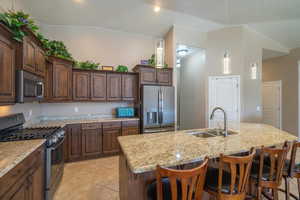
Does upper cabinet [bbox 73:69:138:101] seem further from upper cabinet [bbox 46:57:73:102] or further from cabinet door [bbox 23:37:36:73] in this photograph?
cabinet door [bbox 23:37:36:73]

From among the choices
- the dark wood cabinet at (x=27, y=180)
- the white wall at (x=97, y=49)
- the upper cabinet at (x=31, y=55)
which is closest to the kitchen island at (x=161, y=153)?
the dark wood cabinet at (x=27, y=180)

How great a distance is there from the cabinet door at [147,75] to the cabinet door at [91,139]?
5.48 ft

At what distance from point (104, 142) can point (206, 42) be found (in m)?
4.31

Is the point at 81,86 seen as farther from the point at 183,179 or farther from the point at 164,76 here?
the point at 183,179

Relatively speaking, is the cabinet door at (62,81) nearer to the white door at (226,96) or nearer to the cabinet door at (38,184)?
the cabinet door at (38,184)

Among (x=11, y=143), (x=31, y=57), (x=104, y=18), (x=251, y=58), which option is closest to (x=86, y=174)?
(x=11, y=143)

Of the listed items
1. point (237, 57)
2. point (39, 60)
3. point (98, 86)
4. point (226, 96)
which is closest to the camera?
point (39, 60)

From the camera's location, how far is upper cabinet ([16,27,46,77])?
1.94 metres

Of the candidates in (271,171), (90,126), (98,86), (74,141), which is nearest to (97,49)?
(98,86)

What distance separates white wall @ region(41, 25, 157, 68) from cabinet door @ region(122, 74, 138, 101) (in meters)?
0.64

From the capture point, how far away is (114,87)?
12.8ft

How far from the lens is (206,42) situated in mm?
4602

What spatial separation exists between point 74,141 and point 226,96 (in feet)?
14.4

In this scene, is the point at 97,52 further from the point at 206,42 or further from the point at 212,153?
the point at 212,153
